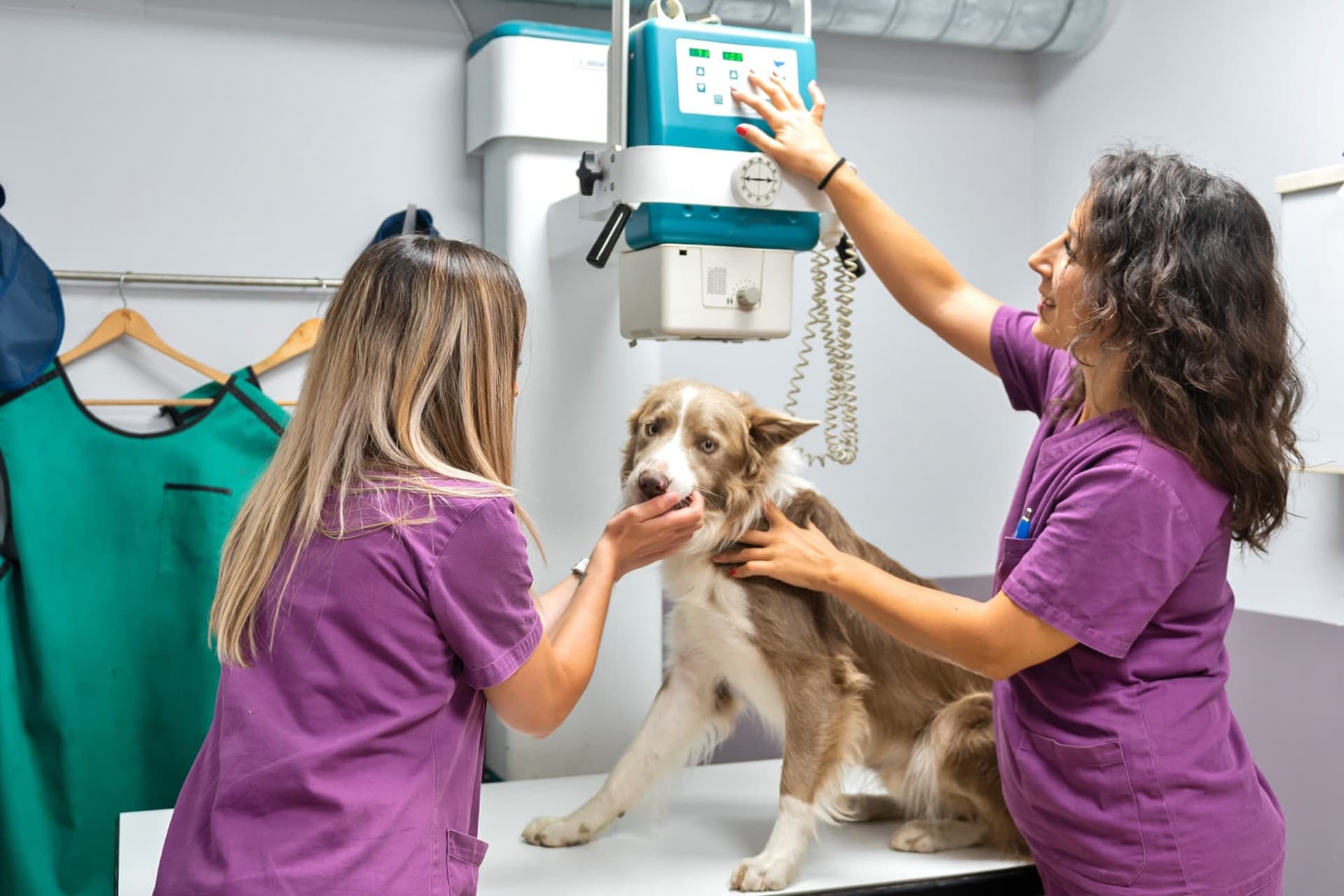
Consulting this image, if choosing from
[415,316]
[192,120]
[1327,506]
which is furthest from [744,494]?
[192,120]

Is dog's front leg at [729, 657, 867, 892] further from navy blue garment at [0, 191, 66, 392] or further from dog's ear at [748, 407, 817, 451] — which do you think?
navy blue garment at [0, 191, 66, 392]

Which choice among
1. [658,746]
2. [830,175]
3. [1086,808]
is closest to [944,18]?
[830,175]

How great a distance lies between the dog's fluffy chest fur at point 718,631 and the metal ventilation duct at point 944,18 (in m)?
1.20

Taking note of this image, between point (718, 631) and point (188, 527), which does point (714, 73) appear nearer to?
point (718, 631)

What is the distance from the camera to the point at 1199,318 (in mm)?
1363

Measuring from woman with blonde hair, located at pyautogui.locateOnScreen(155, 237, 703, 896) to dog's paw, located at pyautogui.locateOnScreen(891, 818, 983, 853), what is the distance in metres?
0.72

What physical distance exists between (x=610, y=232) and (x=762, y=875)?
91 cm

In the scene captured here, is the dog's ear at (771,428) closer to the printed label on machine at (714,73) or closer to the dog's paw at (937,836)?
the printed label on machine at (714,73)

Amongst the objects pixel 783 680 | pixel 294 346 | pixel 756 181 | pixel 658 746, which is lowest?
pixel 658 746

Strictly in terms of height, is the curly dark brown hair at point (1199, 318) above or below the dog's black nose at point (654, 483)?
above

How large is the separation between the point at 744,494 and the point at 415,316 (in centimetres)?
69

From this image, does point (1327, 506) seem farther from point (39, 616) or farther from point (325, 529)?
point (39, 616)

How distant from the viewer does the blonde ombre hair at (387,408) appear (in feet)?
4.08

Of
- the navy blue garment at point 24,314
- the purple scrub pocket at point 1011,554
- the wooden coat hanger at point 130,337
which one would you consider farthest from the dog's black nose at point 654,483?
the navy blue garment at point 24,314
